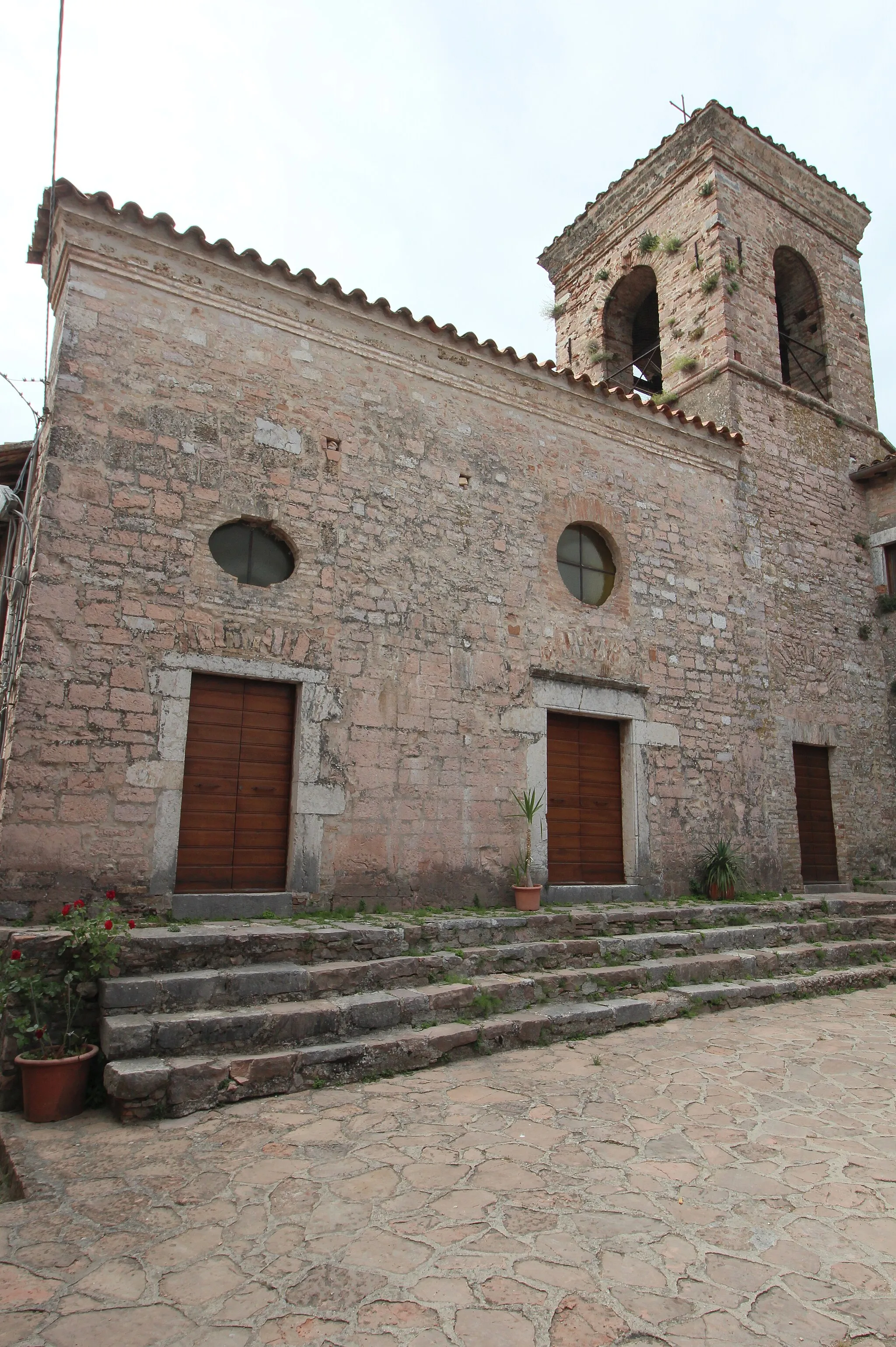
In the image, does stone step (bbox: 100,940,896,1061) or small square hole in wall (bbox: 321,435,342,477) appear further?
small square hole in wall (bbox: 321,435,342,477)

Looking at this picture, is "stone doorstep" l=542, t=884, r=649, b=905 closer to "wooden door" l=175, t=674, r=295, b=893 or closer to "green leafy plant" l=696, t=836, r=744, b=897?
"green leafy plant" l=696, t=836, r=744, b=897

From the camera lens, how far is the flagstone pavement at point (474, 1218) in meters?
2.36

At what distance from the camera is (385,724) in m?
7.00

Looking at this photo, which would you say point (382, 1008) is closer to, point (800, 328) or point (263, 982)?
point (263, 982)

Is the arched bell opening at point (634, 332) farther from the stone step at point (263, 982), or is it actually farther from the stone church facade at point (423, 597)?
the stone step at point (263, 982)

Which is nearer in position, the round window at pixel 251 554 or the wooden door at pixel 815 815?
the round window at pixel 251 554

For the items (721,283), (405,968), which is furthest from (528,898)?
(721,283)

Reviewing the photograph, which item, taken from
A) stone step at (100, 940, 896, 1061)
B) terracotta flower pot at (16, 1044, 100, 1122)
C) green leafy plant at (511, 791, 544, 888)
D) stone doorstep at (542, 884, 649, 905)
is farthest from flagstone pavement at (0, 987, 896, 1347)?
stone doorstep at (542, 884, 649, 905)

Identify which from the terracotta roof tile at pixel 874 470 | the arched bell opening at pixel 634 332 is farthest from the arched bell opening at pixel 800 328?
the arched bell opening at pixel 634 332

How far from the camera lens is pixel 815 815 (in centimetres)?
1027

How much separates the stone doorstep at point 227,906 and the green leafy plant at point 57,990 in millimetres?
1248

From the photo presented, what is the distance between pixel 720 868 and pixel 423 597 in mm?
4452

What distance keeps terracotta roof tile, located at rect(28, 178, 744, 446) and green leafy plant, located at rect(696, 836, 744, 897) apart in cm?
517

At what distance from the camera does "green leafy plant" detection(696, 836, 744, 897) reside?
8492 mm
